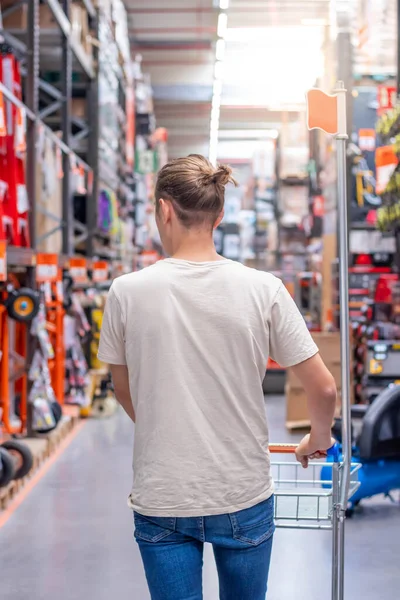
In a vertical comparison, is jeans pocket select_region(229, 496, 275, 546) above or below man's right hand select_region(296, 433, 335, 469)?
below

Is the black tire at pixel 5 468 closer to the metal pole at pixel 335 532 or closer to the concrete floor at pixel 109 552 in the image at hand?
the concrete floor at pixel 109 552

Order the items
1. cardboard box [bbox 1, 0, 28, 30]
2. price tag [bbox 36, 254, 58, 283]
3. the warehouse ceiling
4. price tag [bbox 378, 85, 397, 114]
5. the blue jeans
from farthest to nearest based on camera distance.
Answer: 1. the warehouse ceiling
2. cardboard box [bbox 1, 0, 28, 30]
3. price tag [bbox 378, 85, 397, 114]
4. price tag [bbox 36, 254, 58, 283]
5. the blue jeans

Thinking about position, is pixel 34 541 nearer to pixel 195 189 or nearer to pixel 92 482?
pixel 92 482

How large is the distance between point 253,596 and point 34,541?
3151 millimetres

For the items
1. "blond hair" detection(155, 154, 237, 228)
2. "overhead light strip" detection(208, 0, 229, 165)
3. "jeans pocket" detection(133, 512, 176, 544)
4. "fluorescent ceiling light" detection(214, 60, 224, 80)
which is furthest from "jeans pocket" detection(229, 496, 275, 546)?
"fluorescent ceiling light" detection(214, 60, 224, 80)

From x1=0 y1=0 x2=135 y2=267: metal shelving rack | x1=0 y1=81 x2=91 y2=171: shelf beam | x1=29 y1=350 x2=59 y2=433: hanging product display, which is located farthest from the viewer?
x1=0 y1=0 x2=135 y2=267: metal shelving rack

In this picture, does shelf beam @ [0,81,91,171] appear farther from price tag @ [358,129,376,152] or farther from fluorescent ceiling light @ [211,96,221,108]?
fluorescent ceiling light @ [211,96,221,108]

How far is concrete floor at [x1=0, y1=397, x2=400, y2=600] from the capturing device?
13.6ft

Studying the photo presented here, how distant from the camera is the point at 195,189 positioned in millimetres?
1997

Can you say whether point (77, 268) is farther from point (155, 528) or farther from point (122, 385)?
Answer: point (155, 528)

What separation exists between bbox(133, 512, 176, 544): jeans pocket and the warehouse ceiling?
39.6 ft

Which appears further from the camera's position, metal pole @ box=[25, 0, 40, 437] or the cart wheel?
metal pole @ box=[25, 0, 40, 437]

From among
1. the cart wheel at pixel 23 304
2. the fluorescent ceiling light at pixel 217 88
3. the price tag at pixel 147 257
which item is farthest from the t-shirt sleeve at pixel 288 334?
the fluorescent ceiling light at pixel 217 88

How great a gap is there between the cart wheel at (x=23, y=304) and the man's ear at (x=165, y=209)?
490 cm
